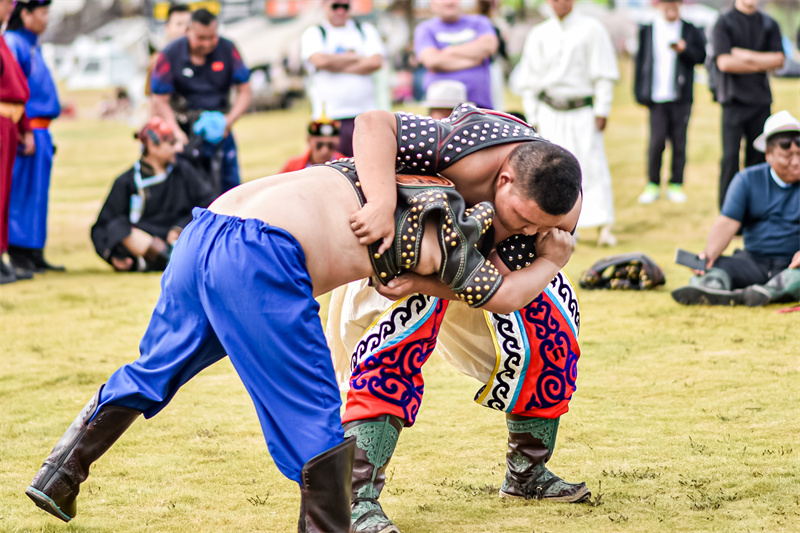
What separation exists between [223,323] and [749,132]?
6210 millimetres

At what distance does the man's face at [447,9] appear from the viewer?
7137mm

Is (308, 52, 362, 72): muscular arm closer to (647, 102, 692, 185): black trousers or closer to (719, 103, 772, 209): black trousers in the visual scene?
(647, 102, 692, 185): black trousers

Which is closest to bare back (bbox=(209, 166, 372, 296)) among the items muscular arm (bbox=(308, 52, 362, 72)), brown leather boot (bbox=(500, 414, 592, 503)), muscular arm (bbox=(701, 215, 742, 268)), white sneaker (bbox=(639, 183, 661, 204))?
brown leather boot (bbox=(500, 414, 592, 503))

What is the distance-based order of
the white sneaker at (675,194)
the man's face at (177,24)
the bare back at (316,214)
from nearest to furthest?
the bare back at (316,214) < the man's face at (177,24) < the white sneaker at (675,194)

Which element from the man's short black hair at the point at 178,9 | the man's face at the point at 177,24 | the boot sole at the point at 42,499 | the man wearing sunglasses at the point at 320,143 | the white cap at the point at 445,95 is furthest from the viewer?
the man's short black hair at the point at 178,9

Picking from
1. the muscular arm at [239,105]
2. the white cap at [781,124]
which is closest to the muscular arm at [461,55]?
the muscular arm at [239,105]

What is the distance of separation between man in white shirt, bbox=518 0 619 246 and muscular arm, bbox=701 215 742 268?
1810 mm

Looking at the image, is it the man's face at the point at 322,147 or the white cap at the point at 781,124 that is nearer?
the white cap at the point at 781,124

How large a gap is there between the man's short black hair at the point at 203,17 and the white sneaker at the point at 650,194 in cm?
412

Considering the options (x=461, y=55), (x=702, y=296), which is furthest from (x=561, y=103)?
(x=702, y=296)

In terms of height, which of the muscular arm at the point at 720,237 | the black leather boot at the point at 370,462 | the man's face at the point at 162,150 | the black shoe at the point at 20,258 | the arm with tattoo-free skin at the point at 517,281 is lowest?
the black shoe at the point at 20,258

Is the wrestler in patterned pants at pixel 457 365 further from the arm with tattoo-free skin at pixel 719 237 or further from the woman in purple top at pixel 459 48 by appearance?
the woman in purple top at pixel 459 48

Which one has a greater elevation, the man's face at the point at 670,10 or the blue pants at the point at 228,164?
the man's face at the point at 670,10

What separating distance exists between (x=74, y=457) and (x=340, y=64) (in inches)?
206
